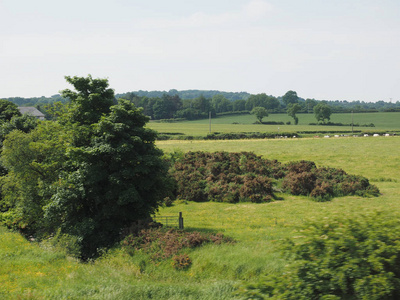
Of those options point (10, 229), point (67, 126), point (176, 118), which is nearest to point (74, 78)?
point (67, 126)

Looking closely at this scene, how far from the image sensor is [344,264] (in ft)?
28.3

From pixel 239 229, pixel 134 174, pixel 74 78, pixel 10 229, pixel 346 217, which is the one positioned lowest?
pixel 10 229

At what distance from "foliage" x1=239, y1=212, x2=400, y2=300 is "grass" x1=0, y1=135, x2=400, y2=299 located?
89 centimetres

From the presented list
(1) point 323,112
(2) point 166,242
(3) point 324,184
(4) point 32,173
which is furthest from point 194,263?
(1) point 323,112

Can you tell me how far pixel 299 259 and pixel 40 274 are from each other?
1450 cm

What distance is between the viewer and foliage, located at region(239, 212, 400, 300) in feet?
27.3

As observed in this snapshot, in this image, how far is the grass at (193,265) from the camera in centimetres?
1502

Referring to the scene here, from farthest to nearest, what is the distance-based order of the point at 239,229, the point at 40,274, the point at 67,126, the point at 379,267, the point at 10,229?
the point at 10,229 → the point at 67,126 → the point at 239,229 → the point at 40,274 → the point at 379,267

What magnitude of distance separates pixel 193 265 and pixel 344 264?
43.7 ft

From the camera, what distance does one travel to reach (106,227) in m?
26.1

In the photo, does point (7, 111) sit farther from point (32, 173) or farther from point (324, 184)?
point (324, 184)

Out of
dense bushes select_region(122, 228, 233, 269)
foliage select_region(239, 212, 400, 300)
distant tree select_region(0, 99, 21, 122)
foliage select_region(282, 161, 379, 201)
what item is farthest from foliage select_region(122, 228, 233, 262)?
distant tree select_region(0, 99, 21, 122)

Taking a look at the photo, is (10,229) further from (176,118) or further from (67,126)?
(176,118)

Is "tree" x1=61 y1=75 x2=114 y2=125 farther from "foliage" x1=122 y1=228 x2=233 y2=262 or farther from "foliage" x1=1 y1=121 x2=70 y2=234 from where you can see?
"foliage" x1=122 y1=228 x2=233 y2=262
